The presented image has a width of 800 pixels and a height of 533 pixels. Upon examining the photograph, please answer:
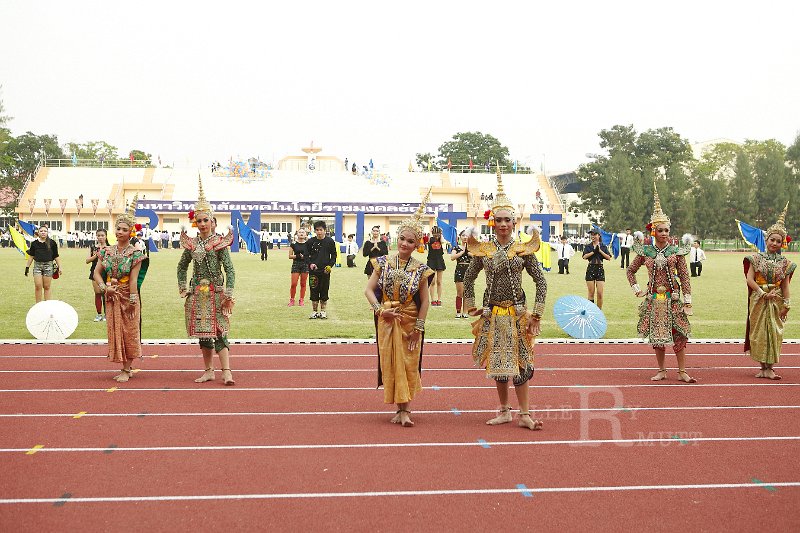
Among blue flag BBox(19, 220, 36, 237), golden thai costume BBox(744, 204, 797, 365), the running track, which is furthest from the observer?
blue flag BBox(19, 220, 36, 237)

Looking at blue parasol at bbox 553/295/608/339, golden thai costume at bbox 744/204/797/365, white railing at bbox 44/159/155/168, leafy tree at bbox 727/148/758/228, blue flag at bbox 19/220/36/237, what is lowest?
blue parasol at bbox 553/295/608/339

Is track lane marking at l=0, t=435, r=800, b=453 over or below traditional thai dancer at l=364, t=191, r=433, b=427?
below

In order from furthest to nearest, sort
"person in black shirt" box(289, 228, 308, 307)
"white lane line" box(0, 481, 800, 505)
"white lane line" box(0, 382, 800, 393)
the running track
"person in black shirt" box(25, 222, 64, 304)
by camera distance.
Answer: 1. "person in black shirt" box(289, 228, 308, 307)
2. "person in black shirt" box(25, 222, 64, 304)
3. "white lane line" box(0, 382, 800, 393)
4. "white lane line" box(0, 481, 800, 505)
5. the running track

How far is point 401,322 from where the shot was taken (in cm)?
701

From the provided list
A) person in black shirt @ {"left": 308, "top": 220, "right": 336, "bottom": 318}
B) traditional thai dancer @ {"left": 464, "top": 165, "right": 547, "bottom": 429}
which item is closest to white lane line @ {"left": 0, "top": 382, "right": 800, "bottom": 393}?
traditional thai dancer @ {"left": 464, "top": 165, "right": 547, "bottom": 429}

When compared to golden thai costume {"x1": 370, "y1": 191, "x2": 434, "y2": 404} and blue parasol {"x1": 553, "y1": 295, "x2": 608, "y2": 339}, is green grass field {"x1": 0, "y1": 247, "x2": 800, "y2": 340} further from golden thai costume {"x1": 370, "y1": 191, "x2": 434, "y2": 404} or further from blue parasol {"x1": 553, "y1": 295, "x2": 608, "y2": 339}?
golden thai costume {"x1": 370, "y1": 191, "x2": 434, "y2": 404}

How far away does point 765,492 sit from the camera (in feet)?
17.0

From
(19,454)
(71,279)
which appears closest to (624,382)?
(19,454)

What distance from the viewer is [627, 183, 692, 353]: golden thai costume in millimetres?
9117

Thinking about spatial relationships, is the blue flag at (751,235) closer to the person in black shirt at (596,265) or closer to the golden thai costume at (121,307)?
the person in black shirt at (596,265)

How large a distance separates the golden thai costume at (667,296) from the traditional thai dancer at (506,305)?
2674mm

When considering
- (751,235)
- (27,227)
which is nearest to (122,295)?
(27,227)

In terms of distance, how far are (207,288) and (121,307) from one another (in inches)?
37.8

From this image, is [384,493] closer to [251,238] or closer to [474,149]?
[251,238]
